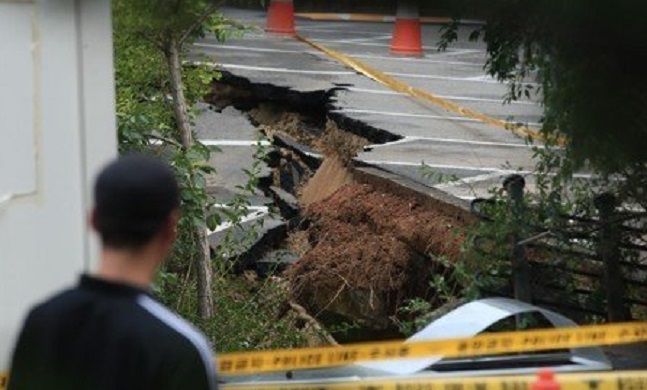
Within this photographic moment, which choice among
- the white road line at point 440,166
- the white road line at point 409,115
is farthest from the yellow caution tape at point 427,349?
the white road line at point 409,115

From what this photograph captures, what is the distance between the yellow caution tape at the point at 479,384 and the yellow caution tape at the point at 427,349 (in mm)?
160

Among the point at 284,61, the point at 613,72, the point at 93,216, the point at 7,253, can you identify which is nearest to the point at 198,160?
the point at 7,253

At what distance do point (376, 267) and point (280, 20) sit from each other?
9898mm

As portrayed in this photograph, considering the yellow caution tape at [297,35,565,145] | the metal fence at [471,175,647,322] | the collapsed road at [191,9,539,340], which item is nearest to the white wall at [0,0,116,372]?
the metal fence at [471,175,647,322]

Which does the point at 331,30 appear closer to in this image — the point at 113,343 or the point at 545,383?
the point at 545,383

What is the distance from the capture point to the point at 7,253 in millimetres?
3652

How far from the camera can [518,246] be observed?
6.48 metres

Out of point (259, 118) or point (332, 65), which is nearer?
point (259, 118)

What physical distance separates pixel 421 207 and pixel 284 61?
249 inches

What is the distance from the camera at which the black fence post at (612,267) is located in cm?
624

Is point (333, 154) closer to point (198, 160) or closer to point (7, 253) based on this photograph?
point (198, 160)

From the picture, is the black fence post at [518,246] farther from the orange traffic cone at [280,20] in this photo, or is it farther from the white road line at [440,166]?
the orange traffic cone at [280,20]

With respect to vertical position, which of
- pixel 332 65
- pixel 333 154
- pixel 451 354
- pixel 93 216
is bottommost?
pixel 451 354

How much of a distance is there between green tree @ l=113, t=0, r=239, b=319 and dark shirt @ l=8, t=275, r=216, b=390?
318cm
